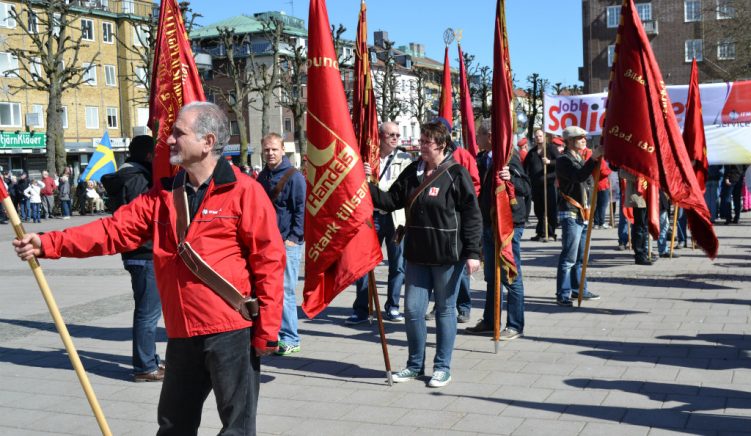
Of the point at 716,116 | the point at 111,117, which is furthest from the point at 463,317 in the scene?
the point at 111,117

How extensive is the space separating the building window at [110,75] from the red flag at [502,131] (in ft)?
197

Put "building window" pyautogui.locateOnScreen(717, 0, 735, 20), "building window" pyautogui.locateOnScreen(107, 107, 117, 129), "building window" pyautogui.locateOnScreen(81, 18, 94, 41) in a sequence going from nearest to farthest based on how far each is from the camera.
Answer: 1. "building window" pyautogui.locateOnScreen(717, 0, 735, 20)
2. "building window" pyautogui.locateOnScreen(81, 18, 94, 41)
3. "building window" pyautogui.locateOnScreen(107, 107, 117, 129)

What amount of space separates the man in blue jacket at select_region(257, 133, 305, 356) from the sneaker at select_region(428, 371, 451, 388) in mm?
1830

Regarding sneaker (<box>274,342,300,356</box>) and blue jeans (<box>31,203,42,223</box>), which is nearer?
sneaker (<box>274,342,300,356</box>)

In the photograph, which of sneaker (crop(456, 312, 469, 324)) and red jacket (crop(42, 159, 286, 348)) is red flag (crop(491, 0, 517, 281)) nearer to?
sneaker (crop(456, 312, 469, 324))

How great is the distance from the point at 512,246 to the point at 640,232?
230 inches

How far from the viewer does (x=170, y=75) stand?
300 inches

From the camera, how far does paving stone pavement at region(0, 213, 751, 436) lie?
577 cm

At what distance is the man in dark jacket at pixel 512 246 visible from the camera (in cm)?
843

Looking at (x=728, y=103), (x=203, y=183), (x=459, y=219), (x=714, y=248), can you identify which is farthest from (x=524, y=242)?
(x=203, y=183)

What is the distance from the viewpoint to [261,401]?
6.43 metres

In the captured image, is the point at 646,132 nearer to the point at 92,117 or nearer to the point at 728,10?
the point at 728,10

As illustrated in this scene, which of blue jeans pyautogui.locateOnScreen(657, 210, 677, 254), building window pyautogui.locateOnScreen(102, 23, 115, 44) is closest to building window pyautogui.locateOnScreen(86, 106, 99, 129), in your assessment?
building window pyautogui.locateOnScreen(102, 23, 115, 44)

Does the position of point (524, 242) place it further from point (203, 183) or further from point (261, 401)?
point (203, 183)
